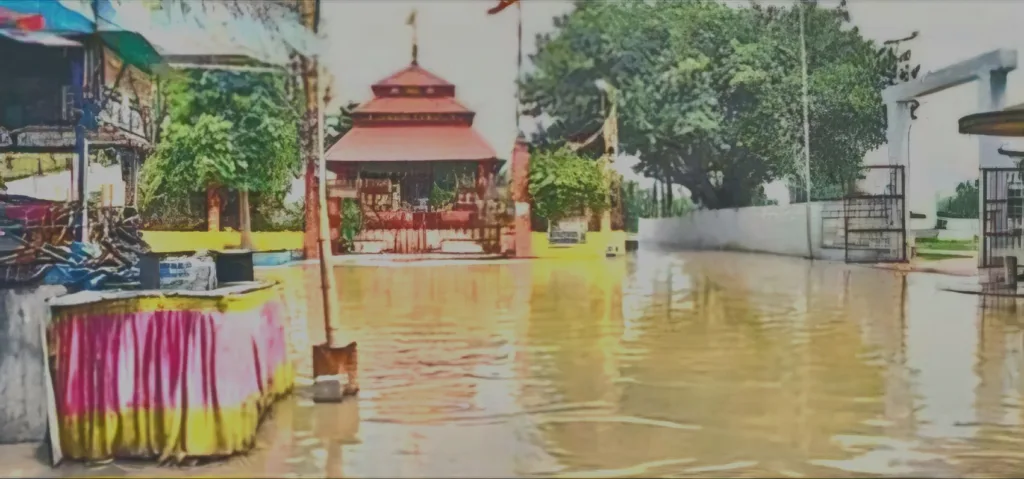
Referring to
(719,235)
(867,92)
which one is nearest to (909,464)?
(867,92)

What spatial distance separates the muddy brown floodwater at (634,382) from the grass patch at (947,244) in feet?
0.96

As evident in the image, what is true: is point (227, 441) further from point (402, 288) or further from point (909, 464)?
point (402, 288)

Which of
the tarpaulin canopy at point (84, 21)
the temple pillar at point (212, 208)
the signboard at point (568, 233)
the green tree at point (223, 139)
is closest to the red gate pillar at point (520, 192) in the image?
the signboard at point (568, 233)

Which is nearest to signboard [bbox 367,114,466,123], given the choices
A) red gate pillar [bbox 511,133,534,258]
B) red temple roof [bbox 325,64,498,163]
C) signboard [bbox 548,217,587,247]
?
red temple roof [bbox 325,64,498,163]

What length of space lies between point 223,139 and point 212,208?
1.00ft

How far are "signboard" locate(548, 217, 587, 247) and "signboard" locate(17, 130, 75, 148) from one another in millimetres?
2806

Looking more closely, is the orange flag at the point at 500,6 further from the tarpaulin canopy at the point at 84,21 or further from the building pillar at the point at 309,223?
the tarpaulin canopy at the point at 84,21

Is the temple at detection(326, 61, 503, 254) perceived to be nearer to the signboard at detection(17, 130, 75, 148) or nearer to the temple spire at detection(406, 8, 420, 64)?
the temple spire at detection(406, 8, 420, 64)

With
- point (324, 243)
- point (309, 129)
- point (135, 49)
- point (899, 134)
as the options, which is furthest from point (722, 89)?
point (135, 49)

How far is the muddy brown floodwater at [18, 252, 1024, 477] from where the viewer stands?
314cm

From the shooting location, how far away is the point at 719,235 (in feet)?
27.8

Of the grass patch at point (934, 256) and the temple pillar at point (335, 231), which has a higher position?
the temple pillar at point (335, 231)

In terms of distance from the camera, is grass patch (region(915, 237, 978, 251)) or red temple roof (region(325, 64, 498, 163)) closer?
red temple roof (region(325, 64, 498, 163))

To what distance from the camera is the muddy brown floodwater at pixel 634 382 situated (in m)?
3.14
